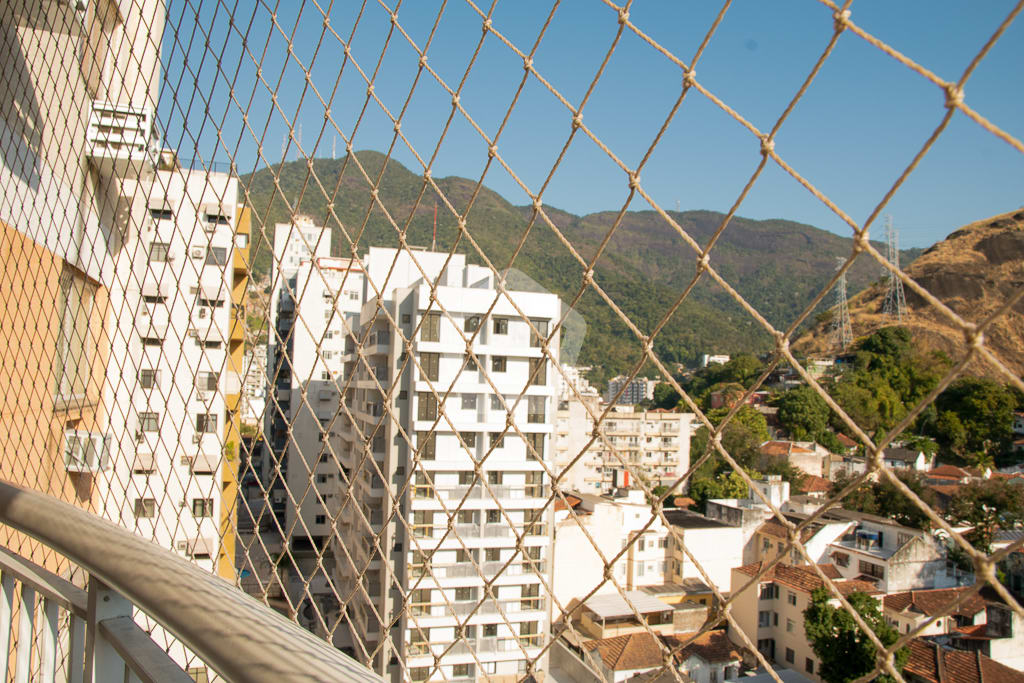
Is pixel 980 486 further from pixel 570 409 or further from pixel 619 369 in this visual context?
pixel 619 369

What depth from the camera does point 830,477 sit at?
14.2 m

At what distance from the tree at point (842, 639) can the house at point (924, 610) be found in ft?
1.73

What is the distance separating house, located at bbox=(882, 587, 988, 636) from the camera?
6.90m

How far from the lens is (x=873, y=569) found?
27.1 ft

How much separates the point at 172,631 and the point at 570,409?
34.3 ft

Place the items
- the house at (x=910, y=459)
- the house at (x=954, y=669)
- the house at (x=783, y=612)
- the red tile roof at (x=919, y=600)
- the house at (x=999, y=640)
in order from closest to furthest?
the house at (x=954, y=669) → the house at (x=999, y=640) → the red tile roof at (x=919, y=600) → the house at (x=783, y=612) → the house at (x=910, y=459)

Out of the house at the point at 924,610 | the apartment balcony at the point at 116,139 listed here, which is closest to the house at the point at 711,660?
the house at the point at 924,610

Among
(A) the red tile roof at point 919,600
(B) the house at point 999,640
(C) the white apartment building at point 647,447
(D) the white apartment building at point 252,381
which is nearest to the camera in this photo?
(D) the white apartment building at point 252,381

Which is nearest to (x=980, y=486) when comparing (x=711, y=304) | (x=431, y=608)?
(x=431, y=608)

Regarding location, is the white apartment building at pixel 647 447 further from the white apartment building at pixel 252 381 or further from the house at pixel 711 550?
the white apartment building at pixel 252 381

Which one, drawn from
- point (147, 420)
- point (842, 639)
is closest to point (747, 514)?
point (842, 639)

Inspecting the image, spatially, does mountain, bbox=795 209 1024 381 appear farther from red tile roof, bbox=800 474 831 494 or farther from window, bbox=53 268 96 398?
red tile roof, bbox=800 474 831 494

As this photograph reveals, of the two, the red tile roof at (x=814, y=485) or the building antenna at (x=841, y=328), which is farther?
the building antenna at (x=841, y=328)

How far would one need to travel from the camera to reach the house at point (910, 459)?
526 inches
